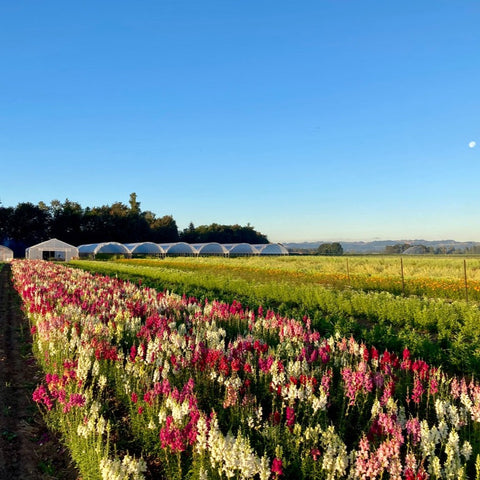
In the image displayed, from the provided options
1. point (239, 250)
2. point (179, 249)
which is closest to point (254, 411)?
point (179, 249)

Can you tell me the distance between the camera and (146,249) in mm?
60406

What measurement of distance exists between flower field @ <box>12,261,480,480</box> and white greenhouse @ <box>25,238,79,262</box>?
50.4m

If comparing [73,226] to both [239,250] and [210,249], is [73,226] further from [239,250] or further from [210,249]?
[239,250]

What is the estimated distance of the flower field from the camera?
3408 millimetres

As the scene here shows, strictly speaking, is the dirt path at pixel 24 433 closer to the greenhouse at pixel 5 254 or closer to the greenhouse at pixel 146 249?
the greenhouse at pixel 146 249

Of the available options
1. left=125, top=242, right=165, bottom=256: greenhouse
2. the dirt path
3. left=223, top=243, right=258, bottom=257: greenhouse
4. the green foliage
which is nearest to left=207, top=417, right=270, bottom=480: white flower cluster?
the dirt path

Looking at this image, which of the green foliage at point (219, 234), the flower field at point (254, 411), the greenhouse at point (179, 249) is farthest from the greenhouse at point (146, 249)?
the flower field at point (254, 411)

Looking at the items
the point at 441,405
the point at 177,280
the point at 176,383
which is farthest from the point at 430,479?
the point at 177,280

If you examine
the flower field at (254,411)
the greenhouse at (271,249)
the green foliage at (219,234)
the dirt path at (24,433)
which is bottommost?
the dirt path at (24,433)

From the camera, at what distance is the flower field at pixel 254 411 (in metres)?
3.41

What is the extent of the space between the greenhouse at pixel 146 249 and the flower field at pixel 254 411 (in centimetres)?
5177

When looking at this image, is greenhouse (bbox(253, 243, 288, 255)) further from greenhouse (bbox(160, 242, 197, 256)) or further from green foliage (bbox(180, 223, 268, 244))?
green foliage (bbox(180, 223, 268, 244))

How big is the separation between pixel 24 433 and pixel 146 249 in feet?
183

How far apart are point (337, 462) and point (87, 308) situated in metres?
8.25
